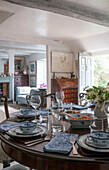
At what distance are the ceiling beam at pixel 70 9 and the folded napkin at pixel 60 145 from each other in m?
2.31

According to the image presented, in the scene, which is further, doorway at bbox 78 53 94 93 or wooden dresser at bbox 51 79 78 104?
doorway at bbox 78 53 94 93

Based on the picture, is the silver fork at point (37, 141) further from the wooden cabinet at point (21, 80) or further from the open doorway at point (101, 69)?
the wooden cabinet at point (21, 80)

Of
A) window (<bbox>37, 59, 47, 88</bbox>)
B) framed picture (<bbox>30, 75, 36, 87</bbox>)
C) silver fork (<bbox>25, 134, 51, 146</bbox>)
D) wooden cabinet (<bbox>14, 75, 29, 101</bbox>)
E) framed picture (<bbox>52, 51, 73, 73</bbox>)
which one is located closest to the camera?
silver fork (<bbox>25, 134, 51, 146</bbox>)

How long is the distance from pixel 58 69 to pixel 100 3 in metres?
3.73

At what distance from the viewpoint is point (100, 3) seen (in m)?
3.42

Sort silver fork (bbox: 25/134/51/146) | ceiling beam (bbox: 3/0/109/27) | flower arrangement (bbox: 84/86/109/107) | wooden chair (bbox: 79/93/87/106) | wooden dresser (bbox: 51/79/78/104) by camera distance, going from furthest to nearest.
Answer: wooden dresser (bbox: 51/79/78/104) → ceiling beam (bbox: 3/0/109/27) → wooden chair (bbox: 79/93/87/106) → flower arrangement (bbox: 84/86/109/107) → silver fork (bbox: 25/134/51/146)

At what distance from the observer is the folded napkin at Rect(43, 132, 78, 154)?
41.4 inches

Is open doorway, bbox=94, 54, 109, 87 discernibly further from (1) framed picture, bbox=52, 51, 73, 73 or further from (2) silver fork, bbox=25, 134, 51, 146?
(2) silver fork, bbox=25, 134, 51, 146

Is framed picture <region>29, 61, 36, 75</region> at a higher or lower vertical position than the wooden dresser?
higher

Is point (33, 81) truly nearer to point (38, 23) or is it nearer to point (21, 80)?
point (21, 80)

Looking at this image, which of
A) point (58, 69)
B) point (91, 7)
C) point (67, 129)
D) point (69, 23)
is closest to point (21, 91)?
point (58, 69)

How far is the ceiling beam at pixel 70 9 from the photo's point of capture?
3.00m

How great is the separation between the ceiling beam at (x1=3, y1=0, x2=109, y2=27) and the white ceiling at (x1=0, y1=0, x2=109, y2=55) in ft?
0.38

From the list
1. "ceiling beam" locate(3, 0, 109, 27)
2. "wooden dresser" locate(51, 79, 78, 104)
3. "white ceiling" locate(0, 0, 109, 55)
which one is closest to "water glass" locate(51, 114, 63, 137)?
"ceiling beam" locate(3, 0, 109, 27)
